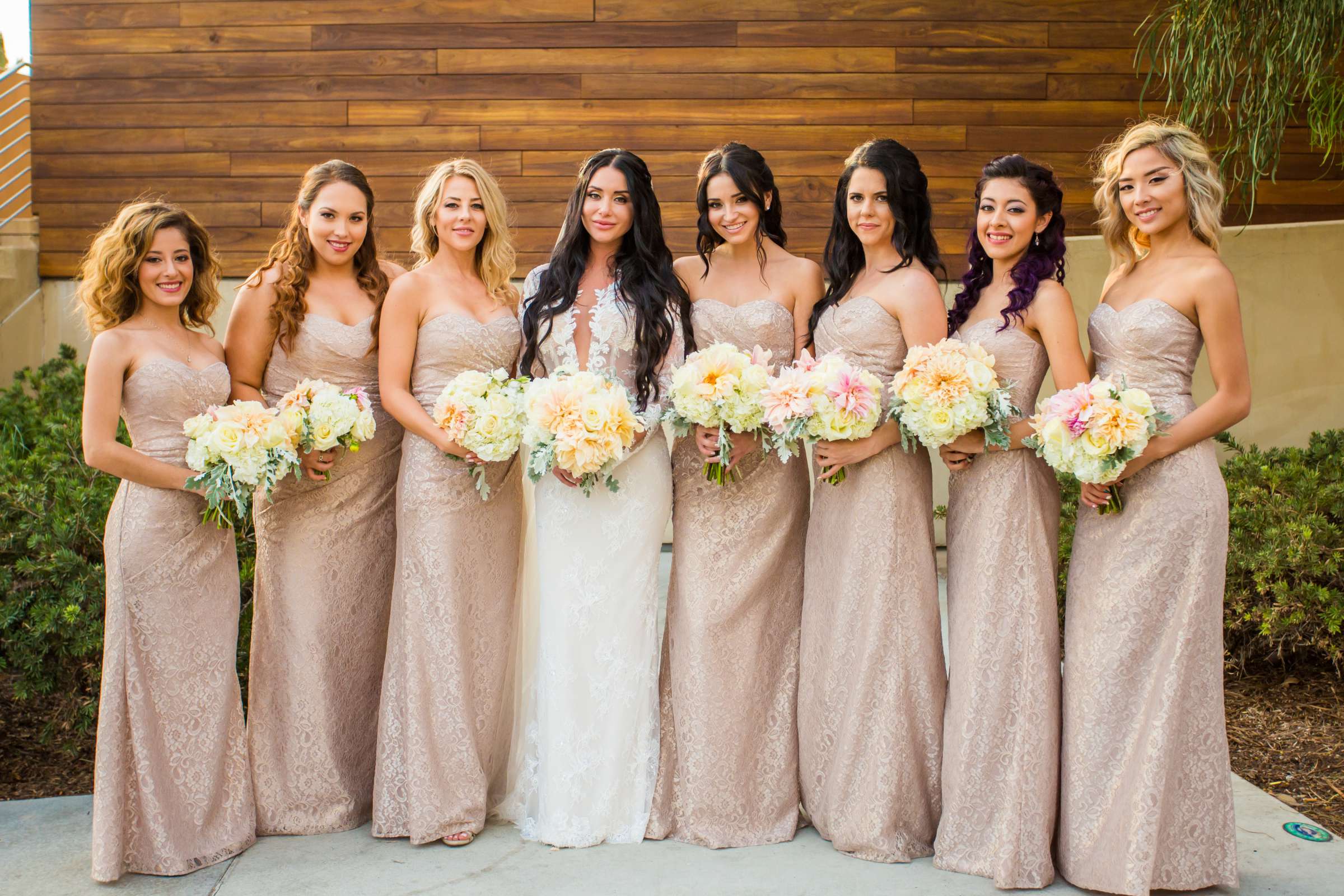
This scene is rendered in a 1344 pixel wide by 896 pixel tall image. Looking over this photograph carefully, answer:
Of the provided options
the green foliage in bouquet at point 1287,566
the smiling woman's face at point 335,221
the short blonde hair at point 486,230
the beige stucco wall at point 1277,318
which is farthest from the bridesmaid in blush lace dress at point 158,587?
the beige stucco wall at point 1277,318

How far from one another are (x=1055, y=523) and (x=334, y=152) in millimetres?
6981

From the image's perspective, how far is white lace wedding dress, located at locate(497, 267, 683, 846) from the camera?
4.14 metres

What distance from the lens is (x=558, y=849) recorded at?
406 cm

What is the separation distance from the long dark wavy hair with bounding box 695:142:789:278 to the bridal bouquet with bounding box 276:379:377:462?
1.44 metres

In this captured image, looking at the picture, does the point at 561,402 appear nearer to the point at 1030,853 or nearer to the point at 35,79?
the point at 1030,853

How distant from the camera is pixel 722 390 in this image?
376 centimetres

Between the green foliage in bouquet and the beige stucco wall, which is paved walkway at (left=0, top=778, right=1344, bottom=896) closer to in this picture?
the green foliage in bouquet

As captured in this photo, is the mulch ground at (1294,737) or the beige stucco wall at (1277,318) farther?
the beige stucco wall at (1277,318)

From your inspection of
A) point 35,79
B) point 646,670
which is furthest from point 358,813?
point 35,79

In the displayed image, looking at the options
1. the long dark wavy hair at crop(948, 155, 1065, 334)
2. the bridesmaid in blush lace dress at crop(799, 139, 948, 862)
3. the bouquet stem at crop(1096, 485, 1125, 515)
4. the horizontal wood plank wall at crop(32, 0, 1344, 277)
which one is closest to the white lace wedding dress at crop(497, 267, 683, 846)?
the bridesmaid in blush lace dress at crop(799, 139, 948, 862)

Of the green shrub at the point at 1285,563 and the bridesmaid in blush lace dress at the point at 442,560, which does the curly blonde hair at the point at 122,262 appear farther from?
the green shrub at the point at 1285,563

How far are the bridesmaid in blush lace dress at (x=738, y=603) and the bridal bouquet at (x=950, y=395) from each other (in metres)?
0.63

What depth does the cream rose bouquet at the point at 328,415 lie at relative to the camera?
391 centimetres

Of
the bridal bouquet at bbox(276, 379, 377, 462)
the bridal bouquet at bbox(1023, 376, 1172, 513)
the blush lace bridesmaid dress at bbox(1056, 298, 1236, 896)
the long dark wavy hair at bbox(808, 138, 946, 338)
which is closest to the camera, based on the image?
the bridal bouquet at bbox(1023, 376, 1172, 513)
